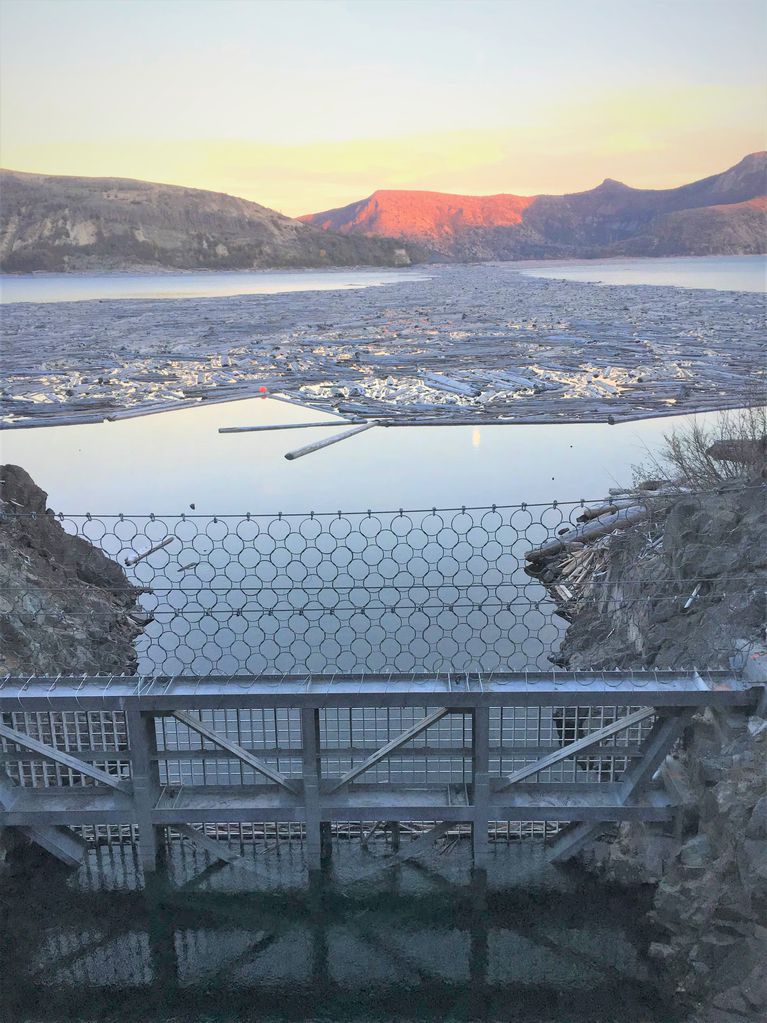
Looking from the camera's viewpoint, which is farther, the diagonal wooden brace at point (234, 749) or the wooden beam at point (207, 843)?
the wooden beam at point (207, 843)

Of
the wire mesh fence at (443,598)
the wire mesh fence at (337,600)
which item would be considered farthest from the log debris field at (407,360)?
the wire mesh fence at (337,600)

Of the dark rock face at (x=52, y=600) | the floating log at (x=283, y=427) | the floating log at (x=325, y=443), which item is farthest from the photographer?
the floating log at (x=283, y=427)

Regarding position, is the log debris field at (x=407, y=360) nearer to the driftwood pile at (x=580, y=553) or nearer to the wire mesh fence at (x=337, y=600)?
the driftwood pile at (x=580, y=553)

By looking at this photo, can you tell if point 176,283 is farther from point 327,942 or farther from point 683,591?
point 327,942

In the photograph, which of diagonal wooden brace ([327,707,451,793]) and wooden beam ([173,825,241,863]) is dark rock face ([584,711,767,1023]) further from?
wooden beam ([173,825,241,863])

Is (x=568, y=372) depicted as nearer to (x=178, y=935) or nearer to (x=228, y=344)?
(x=228, y=344)
